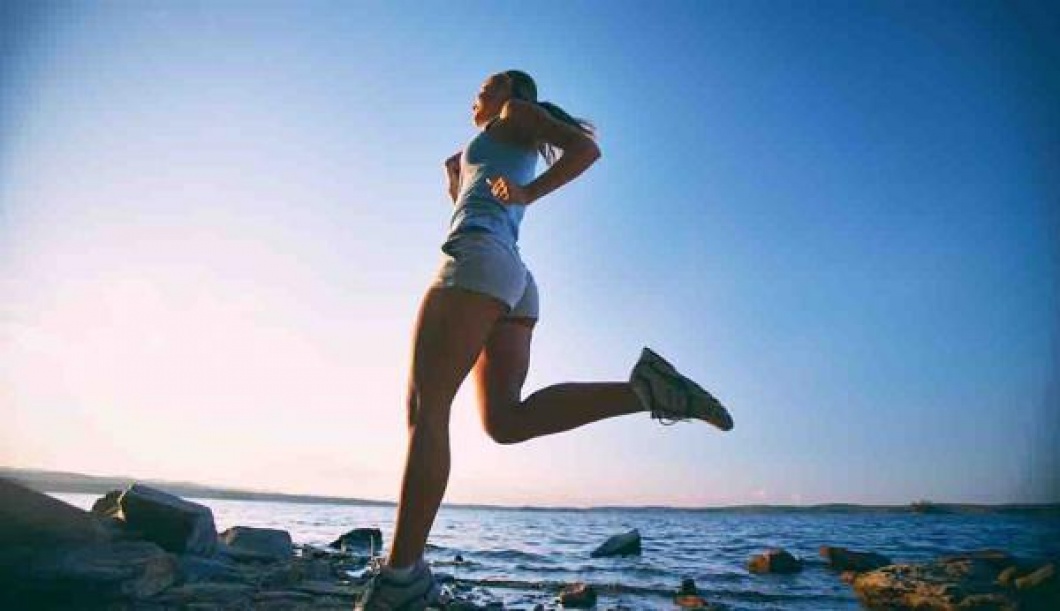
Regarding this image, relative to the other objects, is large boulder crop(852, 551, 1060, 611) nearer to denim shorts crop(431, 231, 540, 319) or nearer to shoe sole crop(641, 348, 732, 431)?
shoe sole crop(641, 348, 732, 431)

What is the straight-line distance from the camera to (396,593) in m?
2.20

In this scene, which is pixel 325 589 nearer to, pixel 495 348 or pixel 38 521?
pixel 38 521

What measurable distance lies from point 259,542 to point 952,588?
9077 millimetres

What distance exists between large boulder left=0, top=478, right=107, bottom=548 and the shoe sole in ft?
14.7

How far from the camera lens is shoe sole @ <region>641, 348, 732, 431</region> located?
264 centimetres

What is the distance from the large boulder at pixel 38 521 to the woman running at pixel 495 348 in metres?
3.43

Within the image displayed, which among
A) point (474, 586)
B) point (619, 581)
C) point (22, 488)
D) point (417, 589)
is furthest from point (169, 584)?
point (619, 581)

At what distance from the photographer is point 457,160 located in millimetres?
3443

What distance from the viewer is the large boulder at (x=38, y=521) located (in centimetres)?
401

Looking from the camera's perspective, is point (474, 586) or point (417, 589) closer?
point (417, 589)

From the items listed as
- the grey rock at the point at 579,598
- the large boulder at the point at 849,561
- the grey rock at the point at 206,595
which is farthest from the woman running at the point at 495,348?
the large boulder at the point at 849,561

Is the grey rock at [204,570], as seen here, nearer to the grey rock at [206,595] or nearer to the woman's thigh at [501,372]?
the grey rock at [206,595]

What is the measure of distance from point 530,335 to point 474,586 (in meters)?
5.82

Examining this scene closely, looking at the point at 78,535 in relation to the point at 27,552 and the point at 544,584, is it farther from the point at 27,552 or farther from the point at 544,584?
the point at 544,584
